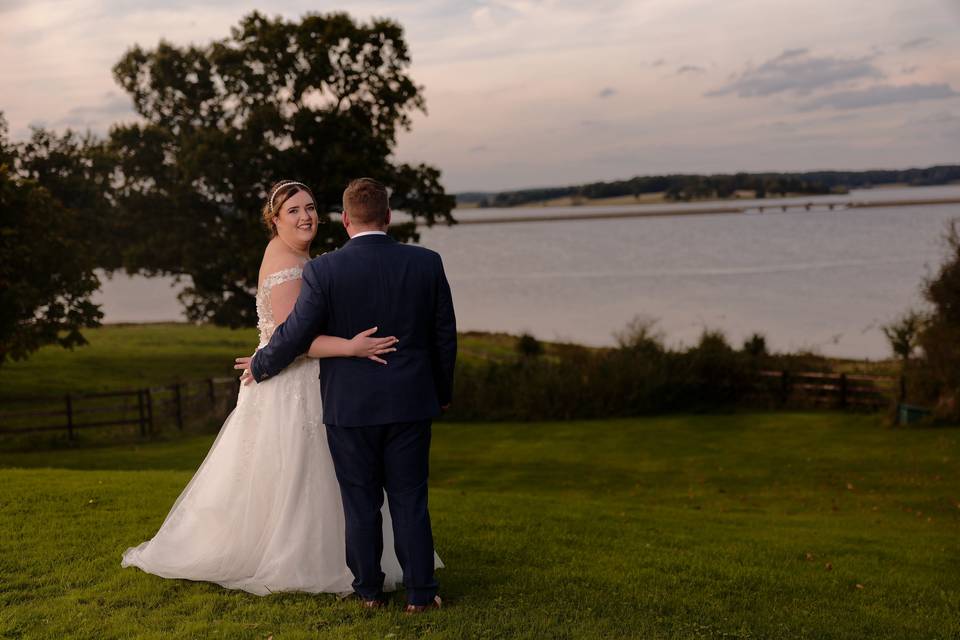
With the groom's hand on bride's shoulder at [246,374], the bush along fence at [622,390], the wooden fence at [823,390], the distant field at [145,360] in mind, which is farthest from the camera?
the distant field at [145,360]

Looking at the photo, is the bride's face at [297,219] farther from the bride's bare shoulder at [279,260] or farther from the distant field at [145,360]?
the distant field at [145,360]

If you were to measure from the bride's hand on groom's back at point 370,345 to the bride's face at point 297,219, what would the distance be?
1000 mm

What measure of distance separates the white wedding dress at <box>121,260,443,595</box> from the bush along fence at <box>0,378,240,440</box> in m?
Answer: 18.0

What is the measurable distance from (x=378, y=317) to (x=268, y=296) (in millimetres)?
1057

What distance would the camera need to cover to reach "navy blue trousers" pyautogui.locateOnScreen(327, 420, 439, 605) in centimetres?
565

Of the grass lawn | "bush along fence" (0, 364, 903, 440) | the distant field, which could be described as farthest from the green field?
the grass lawn

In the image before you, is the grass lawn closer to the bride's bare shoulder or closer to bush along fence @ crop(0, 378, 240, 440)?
the bride's bare shoulder

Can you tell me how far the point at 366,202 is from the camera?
217 inches

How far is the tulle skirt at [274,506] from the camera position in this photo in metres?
6.18

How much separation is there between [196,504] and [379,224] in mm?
2500

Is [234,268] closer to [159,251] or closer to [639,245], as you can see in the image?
[159,251]

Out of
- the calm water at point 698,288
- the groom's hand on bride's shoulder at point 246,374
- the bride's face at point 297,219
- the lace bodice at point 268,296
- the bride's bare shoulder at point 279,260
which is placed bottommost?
the calm water at point 698,288

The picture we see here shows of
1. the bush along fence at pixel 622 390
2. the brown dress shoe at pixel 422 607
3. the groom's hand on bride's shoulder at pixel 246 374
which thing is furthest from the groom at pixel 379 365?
the bush along fence at pixel 622 390

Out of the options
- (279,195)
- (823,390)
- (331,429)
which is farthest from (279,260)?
(823,390)
